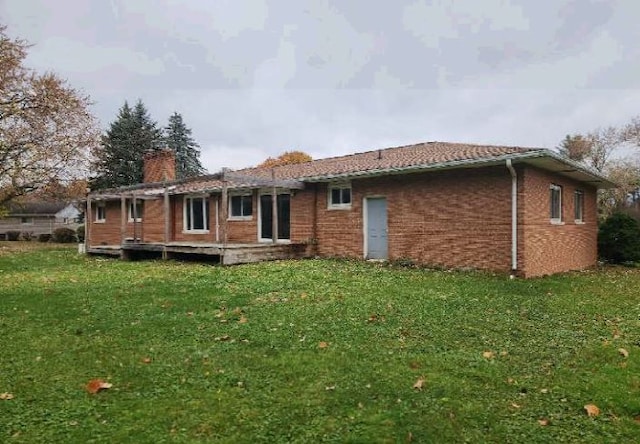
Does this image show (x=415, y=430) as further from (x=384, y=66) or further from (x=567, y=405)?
(x=384, y=66)

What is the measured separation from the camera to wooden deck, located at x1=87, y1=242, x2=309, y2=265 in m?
14.0

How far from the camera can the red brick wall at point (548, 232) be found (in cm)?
1135

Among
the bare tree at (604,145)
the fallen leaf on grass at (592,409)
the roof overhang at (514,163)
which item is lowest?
the fallen leaf on grass at (592,409)

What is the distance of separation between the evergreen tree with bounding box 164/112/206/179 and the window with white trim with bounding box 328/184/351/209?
32.4m

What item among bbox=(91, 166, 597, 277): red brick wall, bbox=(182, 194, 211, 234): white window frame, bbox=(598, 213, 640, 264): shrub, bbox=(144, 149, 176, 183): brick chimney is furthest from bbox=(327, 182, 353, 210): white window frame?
bbox=(144, 149, 176, 183): brick chimney

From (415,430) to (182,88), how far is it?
19.9 metres

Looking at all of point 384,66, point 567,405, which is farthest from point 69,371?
point 384,66

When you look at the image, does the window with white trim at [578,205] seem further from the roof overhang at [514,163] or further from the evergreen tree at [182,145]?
the evergreen tree at [182,145]

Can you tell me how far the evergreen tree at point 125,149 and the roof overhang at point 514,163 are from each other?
2544 cm

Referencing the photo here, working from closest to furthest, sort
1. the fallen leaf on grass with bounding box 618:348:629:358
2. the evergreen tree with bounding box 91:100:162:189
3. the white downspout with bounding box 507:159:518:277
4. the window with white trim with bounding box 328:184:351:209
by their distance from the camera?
the fallen leaf on grass with bounding box 618:348:629:358
the white downspout with bounding box 507:159:518:277
the window with white trim with bounding box 328:184:351:209
the evergreen tree with bounding box 91:100:162:189

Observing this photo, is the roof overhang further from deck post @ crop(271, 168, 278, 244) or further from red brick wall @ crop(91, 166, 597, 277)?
deck post @ crop(271, 168, 278, 244)

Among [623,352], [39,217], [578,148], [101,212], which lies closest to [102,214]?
[101,212]

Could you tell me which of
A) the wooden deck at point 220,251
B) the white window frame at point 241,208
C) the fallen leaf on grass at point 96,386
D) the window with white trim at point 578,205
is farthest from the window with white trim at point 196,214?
the fallen leaf on grass at point 96,386

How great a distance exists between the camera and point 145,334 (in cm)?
582
